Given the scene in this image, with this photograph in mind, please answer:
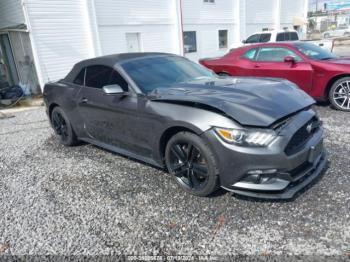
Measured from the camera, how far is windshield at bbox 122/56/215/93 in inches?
143

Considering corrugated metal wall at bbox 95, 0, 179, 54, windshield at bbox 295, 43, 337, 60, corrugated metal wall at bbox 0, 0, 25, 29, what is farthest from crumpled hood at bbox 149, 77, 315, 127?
corrugated metal wall at bbox 95, 0, 179, 54

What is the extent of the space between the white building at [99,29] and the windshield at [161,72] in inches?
320

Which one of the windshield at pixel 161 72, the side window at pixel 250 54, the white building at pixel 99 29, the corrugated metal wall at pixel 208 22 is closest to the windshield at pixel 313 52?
the side window at pixel 250 54

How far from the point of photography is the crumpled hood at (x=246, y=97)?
2.68 meters

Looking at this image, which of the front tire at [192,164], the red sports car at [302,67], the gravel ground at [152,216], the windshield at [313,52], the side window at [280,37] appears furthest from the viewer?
the side window at [280,37]

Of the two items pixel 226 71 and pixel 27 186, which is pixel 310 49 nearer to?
pixel 226 71

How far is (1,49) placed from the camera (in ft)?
42.1

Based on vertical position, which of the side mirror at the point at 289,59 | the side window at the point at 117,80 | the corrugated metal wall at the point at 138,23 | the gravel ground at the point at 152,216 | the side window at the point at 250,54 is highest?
the corrugated metal wall at the point at 138,23

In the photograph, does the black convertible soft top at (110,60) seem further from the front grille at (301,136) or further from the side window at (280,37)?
the side window at (280,37)

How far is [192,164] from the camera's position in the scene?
3.07m

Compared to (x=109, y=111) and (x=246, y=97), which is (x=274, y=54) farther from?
(x=109, y=111)

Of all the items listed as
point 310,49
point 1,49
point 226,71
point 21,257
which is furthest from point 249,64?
point 1,49

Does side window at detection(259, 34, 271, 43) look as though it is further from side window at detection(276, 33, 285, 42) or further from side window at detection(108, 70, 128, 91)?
side window at detection(108, 70, 128, 91)

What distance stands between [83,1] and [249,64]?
7.66 m
